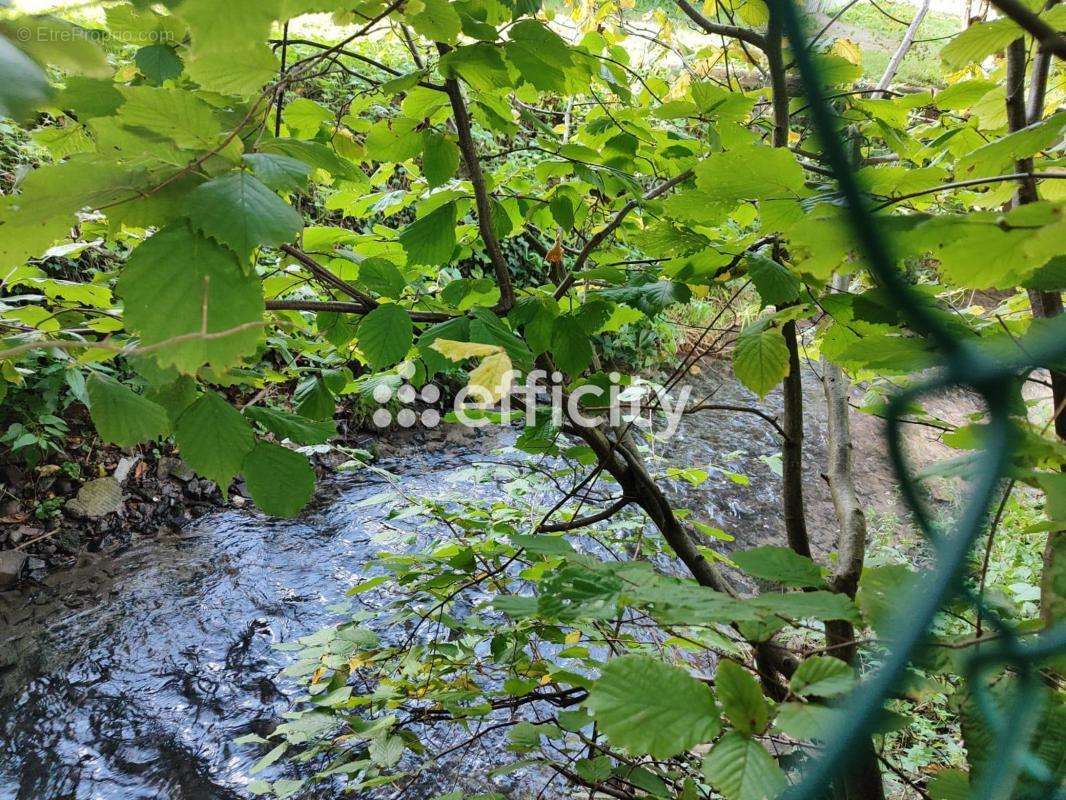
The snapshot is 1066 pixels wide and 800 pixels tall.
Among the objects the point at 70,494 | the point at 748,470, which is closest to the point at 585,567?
the point at 70,494

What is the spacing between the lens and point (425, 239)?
2.79 ft

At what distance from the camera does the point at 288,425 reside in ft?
2.37

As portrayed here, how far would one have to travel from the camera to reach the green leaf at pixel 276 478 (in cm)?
64

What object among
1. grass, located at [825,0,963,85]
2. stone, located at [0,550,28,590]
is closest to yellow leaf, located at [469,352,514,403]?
grass, located at [825,0,963,85]

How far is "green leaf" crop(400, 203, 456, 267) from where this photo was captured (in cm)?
85

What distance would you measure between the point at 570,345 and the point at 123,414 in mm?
529

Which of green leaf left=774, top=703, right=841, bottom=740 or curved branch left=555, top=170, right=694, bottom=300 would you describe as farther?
curved branch left=555, top=170, right=694, bottom=300

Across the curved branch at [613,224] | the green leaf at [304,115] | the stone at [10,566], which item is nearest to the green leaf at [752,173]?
the curved branch at [613,224]

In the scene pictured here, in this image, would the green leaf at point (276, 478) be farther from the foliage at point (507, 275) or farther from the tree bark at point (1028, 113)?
the tree bark at point (1028, 113)

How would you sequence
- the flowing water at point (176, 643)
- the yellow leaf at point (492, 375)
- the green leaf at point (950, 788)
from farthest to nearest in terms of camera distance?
1. the flowing water at point (176, 643)
2. the yellow leaf at point (492, 375)
3. the green leaf at point (950, 788)

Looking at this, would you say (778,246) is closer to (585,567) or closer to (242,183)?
(585,567)

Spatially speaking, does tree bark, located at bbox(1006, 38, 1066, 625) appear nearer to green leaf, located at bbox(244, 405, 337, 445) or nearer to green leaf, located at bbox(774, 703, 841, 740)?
green leaf, located at bbox(774, 703, 841, 740)

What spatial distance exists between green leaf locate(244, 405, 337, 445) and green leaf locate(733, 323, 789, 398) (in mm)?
531

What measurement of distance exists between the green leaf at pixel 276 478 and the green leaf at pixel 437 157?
0.41 metres
